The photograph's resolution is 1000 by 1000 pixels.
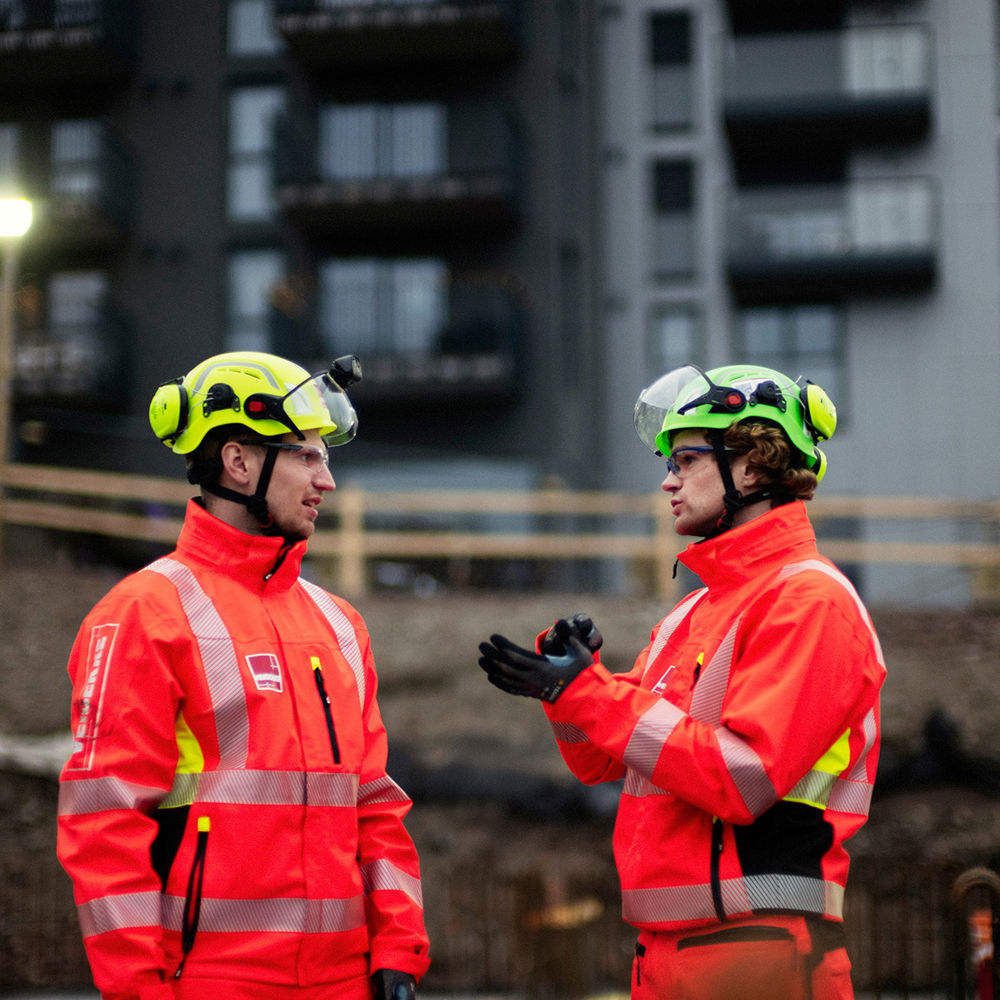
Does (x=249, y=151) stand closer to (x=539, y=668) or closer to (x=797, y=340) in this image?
(x=797, y=340)

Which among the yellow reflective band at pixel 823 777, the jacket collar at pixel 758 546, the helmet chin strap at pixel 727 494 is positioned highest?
the helmet chin strap at pixel 727 494

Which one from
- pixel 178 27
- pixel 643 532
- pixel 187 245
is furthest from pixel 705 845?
pixel 178 27

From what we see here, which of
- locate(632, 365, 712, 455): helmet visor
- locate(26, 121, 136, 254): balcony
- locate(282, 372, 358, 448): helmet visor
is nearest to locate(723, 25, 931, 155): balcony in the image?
locate(26, 121, 136, 254): balcony

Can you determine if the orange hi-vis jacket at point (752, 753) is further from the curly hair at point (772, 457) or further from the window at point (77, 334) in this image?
the window at point (77, 334)

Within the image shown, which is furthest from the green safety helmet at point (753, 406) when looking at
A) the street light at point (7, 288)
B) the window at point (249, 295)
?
the window at point (249, 295)

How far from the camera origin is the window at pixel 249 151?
20.1 metres

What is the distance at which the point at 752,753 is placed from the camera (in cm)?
275

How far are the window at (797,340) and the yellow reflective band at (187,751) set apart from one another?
19.9m

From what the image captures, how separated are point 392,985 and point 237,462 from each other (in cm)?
144

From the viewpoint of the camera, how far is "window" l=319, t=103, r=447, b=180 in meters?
19.2

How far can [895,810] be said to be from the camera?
9.69 metres

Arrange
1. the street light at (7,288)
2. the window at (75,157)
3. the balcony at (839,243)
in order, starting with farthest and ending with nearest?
the balcony at (839,243) < the window at (75,157) < the street light at (7,288)

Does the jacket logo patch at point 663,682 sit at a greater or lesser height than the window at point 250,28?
lesser

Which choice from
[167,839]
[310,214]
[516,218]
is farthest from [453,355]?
[167,839]
